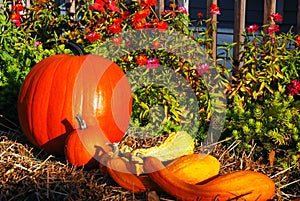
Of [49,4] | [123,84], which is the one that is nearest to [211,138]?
[123,84]

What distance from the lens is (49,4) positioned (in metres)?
5.54

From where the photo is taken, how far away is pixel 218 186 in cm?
264

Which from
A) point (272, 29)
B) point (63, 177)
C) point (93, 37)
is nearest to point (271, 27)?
point (272, 29)

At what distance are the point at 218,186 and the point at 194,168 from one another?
22 cm

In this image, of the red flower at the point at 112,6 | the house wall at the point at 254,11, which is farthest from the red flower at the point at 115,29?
the house wall at the point at 254,11

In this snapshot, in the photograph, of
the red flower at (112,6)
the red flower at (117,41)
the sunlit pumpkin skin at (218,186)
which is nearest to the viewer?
the sunlit pumpkin skin at (218,186)

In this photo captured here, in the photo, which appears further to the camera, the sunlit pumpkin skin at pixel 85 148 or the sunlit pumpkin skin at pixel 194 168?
the sunlit pumpkin skin at pixel 85 148

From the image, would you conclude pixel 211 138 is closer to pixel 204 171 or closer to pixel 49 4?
pixel 204 171

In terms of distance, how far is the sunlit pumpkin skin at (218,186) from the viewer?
2623mm

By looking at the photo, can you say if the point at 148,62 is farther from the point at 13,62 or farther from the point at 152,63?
the point at 13,62

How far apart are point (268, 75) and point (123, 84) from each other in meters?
1.10

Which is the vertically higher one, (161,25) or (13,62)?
(161,25)

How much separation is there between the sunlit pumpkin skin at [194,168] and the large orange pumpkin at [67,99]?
76cm

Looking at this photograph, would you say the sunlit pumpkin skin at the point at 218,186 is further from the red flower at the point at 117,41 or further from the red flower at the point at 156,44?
the red flower at the point at 117,41
